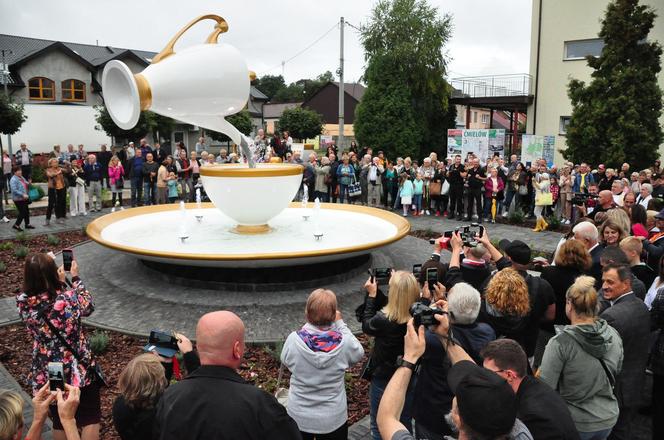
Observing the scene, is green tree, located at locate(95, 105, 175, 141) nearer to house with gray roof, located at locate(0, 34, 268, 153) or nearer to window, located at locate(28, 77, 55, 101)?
house with gray roof, located at locate(0, 34, 268, 153)

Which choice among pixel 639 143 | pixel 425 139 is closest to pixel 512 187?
pixel 639 143

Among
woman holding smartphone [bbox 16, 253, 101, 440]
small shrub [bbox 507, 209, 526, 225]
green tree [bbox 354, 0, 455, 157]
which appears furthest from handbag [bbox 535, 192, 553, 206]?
green tree [bbox 354, 0, 455, 157]

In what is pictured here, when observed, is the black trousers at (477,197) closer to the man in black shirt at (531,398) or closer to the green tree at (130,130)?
the man in black shirt at (531,398)

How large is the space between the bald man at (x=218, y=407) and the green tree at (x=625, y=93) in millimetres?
18496

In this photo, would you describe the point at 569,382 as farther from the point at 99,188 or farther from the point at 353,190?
the point at 99,188

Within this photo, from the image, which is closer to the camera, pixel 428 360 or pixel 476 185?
pixel 428 360

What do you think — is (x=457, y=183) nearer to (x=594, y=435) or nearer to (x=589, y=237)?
(x=589, y=237)

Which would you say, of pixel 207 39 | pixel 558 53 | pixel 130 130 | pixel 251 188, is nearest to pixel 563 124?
pixel 558 53

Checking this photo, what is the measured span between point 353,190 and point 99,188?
25.9 feet

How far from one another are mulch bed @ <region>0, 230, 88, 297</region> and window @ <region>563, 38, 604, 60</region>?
882 inches

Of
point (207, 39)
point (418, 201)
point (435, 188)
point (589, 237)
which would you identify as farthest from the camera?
point (418, 201)

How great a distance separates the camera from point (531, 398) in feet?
9.00

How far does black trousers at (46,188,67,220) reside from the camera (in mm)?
14297

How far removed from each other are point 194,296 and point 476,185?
366 inches
